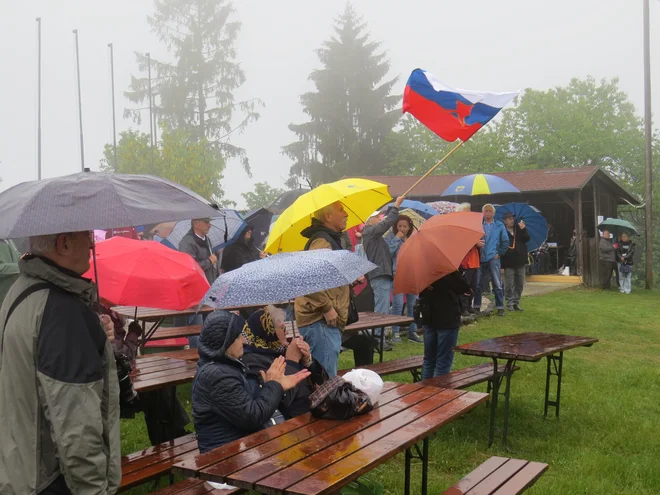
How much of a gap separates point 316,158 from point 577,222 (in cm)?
2518

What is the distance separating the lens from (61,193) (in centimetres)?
253

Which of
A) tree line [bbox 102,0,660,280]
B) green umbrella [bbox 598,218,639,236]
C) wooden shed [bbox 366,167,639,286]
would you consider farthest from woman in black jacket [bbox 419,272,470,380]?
tree line [bbox 102,0,660,280]

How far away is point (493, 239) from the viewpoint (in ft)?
41.2

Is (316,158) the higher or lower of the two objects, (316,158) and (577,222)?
the higher

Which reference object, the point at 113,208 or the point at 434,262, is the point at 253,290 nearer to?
the point at 113,208

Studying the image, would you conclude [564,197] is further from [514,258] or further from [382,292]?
[382,292]

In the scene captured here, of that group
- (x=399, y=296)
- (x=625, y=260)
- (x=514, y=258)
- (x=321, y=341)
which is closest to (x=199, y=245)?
(x=399, y=296)

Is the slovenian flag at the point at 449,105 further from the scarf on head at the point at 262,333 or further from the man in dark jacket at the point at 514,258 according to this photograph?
the man in dark jacket at the point at 514,258

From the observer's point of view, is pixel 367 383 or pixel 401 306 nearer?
pixel 367 383

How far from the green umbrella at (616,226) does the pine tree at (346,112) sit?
23.0 m

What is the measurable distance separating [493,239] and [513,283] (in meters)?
1.54

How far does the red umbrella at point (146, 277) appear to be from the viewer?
502 cm

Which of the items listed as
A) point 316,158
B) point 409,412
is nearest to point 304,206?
point 409,412

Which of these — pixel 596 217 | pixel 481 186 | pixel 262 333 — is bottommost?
pixel 262 333
